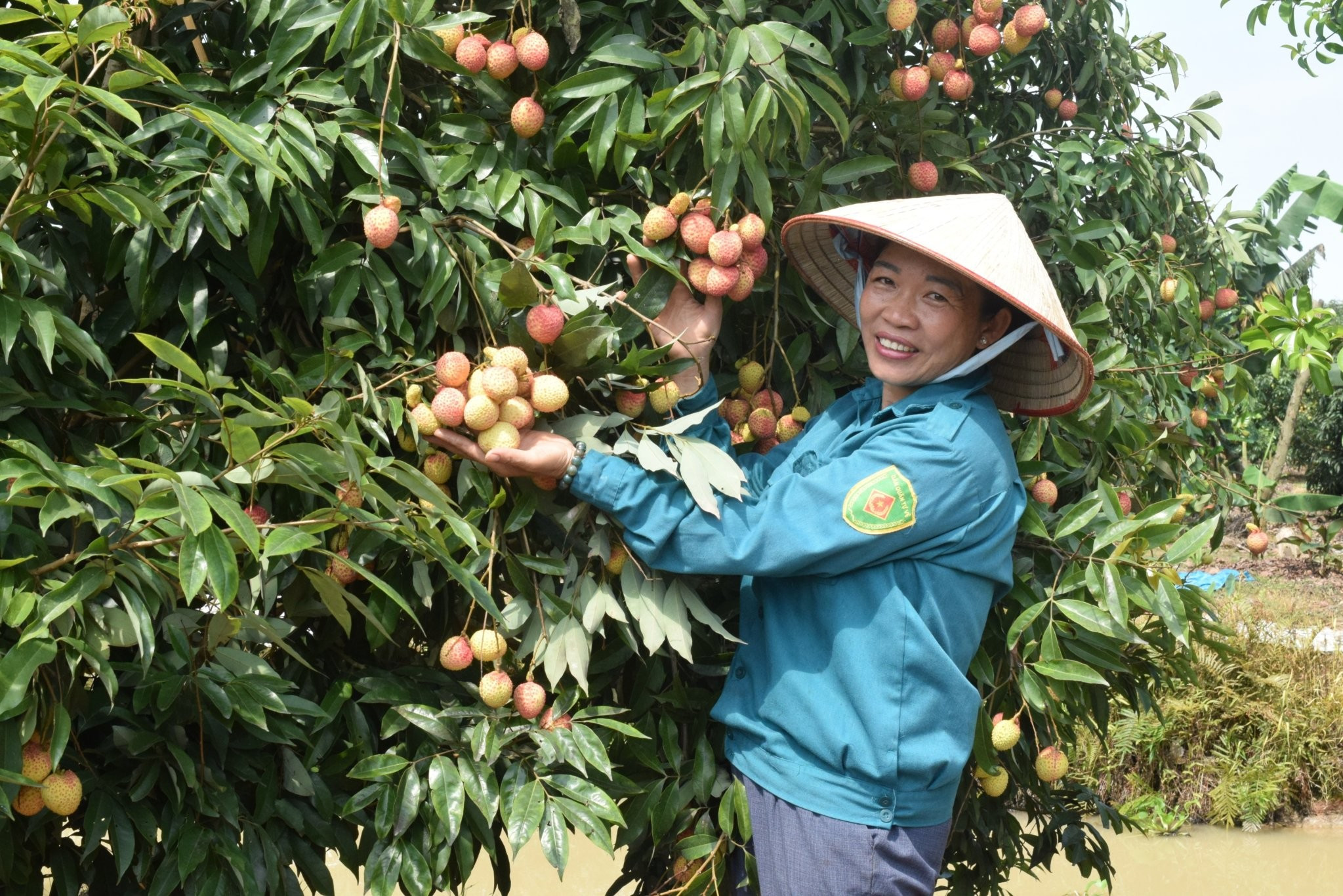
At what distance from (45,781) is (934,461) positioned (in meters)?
1.07

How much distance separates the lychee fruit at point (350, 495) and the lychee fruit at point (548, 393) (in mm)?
246

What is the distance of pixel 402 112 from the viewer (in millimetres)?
1736

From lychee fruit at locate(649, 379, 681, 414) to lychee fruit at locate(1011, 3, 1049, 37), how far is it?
0.88 meters

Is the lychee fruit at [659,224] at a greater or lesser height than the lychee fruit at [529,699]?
greater

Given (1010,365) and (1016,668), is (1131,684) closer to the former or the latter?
(1016,668)

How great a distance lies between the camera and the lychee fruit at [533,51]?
1568 mm

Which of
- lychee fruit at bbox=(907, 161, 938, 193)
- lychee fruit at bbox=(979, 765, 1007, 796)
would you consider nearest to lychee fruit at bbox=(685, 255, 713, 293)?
lychee fruit at bbox=(907, 161, 938, 193)

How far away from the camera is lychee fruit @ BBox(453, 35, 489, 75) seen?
156cm

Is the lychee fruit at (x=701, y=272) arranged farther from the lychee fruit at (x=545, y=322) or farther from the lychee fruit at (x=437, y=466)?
the lychee fruit at (x=437, y=466)

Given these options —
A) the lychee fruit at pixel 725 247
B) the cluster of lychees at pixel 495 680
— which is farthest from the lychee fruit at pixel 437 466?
the lychee fruit at pixel 725 247

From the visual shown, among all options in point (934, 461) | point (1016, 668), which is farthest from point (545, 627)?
point (1016, 668)

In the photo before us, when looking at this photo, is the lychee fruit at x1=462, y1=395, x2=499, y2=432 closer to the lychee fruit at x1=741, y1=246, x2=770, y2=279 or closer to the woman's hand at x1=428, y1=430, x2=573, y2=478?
the woman's hand at x1=428, y1=430, x2=573, y2=478

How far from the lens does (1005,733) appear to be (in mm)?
1782

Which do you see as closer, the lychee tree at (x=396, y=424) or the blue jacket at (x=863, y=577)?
Answer: the lychee tree at (x=396, y=424)
